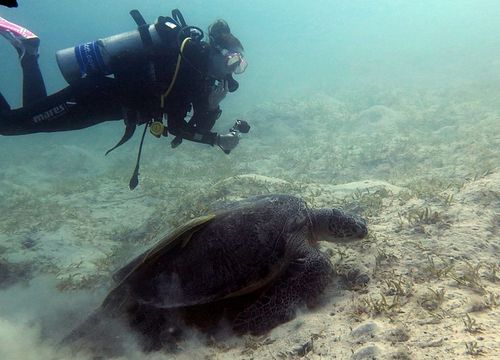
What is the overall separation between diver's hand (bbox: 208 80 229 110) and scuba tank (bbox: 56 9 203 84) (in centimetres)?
70

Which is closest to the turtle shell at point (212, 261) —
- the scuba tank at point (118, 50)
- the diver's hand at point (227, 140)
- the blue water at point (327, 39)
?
the diver's hand at point (227, 140)

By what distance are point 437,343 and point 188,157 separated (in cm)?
1209

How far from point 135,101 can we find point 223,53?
1.45 m

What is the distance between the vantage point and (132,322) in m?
2.96

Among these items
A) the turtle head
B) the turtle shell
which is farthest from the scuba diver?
the turtle head

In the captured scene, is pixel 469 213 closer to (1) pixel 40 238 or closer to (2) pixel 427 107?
(1) pixel 40 238

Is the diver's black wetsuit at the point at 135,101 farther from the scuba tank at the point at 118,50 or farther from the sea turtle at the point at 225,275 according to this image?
the sea turtle at the point at 225,275

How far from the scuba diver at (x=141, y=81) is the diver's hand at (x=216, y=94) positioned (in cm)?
1

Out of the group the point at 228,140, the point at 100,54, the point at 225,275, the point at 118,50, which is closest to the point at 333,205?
the point at 228,140

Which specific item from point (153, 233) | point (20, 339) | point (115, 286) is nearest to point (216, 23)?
point (153, 233)

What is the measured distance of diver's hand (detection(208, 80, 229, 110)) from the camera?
4.79 meters

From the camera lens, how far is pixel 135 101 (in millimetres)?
4711

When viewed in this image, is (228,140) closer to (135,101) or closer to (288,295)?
(135,101)

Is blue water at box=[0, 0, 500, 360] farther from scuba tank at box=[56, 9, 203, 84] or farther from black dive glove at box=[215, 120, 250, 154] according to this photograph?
scuba tank at box=[56, 9, 203, 84]
